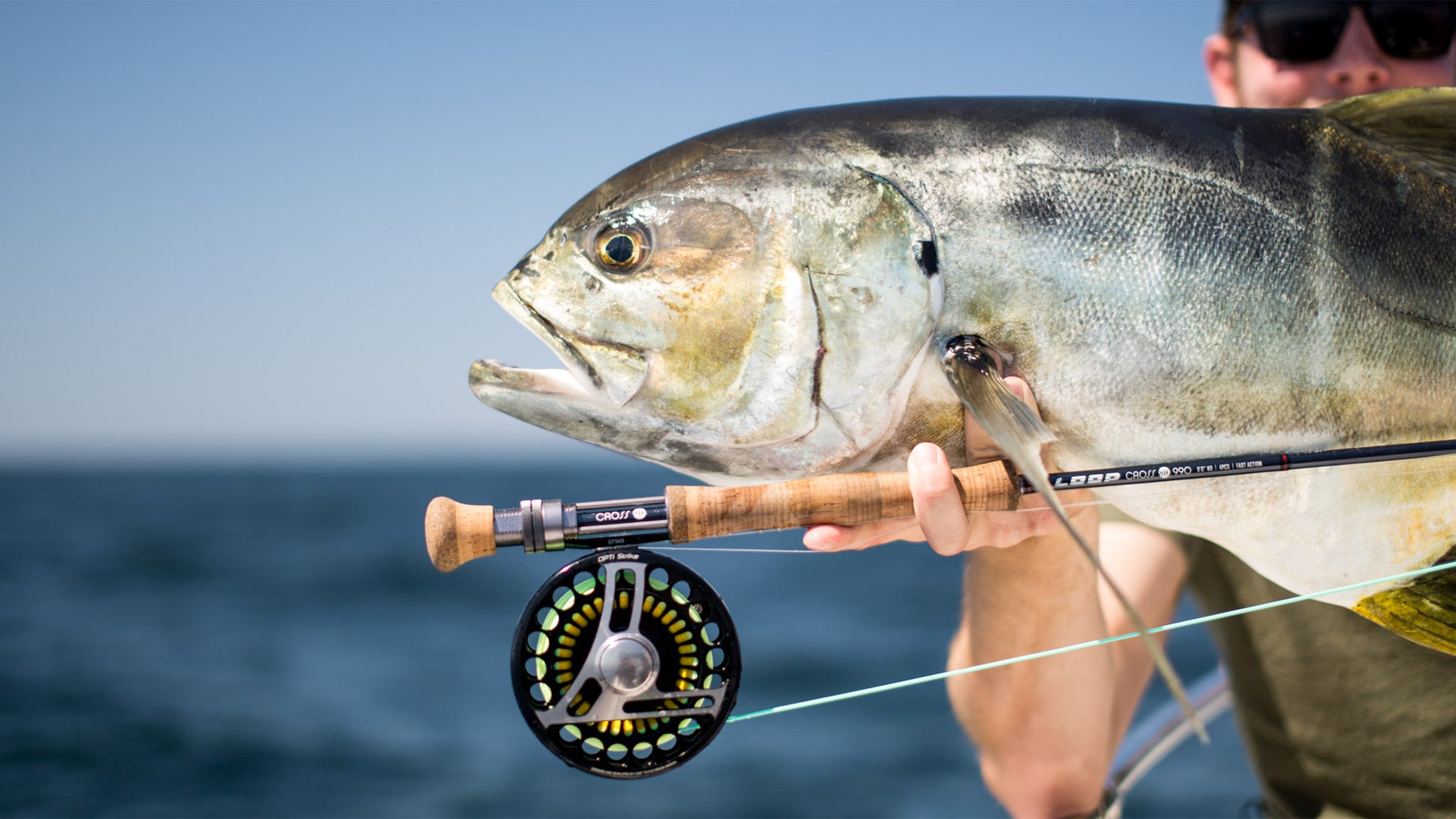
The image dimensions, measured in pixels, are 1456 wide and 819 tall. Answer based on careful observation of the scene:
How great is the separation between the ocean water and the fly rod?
1657 mm

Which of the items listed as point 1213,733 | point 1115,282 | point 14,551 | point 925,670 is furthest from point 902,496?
point 14,551

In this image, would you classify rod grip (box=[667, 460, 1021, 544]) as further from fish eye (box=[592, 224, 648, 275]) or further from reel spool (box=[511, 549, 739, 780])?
fish eye (box=[592, 224, 648, 275])

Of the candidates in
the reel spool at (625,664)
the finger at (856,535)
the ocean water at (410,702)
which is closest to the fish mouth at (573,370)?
the reel spool at (625,664)

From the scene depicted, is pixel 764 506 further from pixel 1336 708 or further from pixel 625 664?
pixel 1336 708

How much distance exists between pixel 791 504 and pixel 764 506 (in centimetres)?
5

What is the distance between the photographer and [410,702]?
42.4 ft

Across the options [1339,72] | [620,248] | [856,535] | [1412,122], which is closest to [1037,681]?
[856,535]

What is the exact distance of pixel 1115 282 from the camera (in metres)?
1.71

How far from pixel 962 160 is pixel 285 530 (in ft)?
128

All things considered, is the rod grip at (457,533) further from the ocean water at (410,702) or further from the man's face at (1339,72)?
the man's face at (1339,72)

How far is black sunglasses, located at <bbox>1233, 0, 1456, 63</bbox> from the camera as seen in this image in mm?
2967

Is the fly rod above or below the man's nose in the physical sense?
below

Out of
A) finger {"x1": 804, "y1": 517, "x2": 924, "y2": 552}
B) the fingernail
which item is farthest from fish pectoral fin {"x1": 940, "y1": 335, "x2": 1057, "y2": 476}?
finger {"x1": 804, "y1": 517, "x2": 924, "y2": 552}

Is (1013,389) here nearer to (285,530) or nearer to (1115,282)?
(1115,282)
